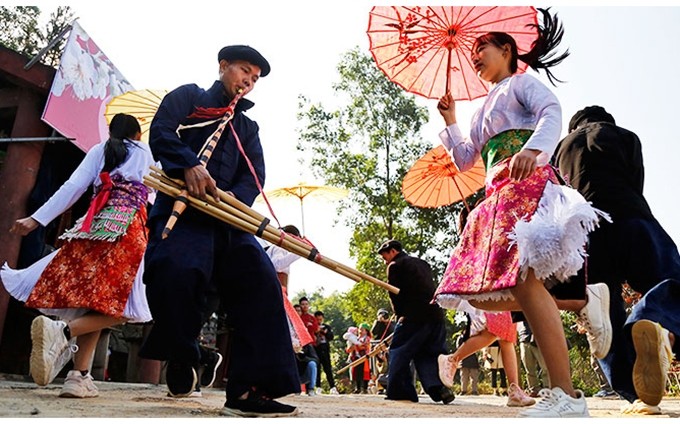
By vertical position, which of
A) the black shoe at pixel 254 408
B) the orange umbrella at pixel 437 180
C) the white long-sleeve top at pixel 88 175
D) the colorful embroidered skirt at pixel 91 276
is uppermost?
the orange umbrella at pixel 437 180

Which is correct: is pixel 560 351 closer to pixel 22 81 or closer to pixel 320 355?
pixel 22 81

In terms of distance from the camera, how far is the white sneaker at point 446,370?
18.5 feet

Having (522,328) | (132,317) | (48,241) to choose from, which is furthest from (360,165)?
(132,317)

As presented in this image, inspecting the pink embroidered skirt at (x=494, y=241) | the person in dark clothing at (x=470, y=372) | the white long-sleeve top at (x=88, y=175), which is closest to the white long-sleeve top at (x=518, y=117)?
the pink embroidered skirt at (x=494, y=241)

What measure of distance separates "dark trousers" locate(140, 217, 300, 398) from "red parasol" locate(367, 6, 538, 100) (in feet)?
6.92

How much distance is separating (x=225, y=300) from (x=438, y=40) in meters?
2.39

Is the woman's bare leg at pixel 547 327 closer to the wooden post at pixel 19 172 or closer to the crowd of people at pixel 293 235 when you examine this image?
the crowd of people at pixel 293 235

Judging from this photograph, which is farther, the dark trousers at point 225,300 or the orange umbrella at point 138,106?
the orange umbrella at point 138,106

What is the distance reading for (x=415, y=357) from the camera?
603cm

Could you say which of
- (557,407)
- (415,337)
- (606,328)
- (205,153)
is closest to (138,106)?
(205,153)

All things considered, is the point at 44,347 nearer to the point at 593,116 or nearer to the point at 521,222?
the point at 521,222

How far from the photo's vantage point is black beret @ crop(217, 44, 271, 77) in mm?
3129

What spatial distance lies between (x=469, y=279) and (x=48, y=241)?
5.86 metres

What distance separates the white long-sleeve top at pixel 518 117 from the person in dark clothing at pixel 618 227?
0.77 m
